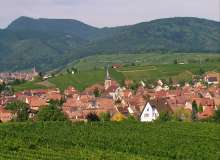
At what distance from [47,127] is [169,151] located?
18617 millimetres

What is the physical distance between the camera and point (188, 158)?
143ft

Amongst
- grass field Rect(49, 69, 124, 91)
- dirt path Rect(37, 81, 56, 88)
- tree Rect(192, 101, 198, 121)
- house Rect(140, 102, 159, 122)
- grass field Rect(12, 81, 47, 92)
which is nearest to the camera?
tree Rect(192, 101, 198, 121)

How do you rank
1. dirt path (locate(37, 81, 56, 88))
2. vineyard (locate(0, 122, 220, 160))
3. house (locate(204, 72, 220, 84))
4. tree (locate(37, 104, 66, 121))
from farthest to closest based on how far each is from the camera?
house (locate(204, 72, 220, 84)), dirt path (locate(37, 81, 56, 88)), tree (locate(37, 104, 66, 121)), vineyard (locate(0, 122, 220, 160))

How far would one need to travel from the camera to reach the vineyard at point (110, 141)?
41.3 metres

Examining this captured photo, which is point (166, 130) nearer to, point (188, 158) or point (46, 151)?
point (188, 158)

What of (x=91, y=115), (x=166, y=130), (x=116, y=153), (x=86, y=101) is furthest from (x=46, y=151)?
(x=86, y=101)

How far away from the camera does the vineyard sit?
41312 millimetres

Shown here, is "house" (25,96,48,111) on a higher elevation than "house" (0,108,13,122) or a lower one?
lower

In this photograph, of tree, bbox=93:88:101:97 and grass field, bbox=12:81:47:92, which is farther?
grass field, bbox=12:81:47:92

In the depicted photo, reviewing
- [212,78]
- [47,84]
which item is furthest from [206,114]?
[47,84]

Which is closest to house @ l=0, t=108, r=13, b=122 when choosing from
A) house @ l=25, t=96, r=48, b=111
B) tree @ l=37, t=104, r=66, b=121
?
tree @ l=37, t=104, r=66, b=121

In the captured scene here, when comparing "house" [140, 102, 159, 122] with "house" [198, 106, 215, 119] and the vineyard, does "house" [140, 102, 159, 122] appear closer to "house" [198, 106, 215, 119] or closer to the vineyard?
"house" [198, 106, 215, 119]

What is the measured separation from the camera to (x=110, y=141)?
50906 millimetres

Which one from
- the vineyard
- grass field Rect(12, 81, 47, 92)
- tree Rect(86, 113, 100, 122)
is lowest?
grass field Rect(12, 81, 47, 92)
